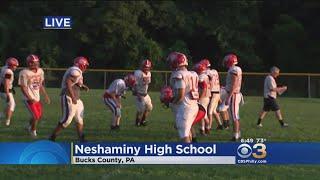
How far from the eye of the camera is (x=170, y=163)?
32.5ft

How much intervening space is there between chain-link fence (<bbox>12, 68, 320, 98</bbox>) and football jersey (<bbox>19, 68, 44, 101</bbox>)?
26.8m

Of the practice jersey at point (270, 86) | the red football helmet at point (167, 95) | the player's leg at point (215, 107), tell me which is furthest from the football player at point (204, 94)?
the practice jersey at point (270, 86)

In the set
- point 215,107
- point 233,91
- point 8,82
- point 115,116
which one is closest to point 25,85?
point 8,82

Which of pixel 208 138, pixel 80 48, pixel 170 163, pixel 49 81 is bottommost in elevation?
pixel 170 163

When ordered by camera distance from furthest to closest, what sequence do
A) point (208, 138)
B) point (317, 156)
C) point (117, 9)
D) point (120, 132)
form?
1. point (117, 9)
2. point (120, 132)
3. point (208, 138)
4. point (317, 156)

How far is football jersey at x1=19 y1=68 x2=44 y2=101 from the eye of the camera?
15.8 metres

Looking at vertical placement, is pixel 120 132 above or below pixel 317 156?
above

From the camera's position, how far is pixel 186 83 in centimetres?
1230

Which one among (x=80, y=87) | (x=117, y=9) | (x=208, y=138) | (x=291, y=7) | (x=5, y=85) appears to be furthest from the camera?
(x=291, y=7)

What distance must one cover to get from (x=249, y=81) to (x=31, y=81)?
29743 mm

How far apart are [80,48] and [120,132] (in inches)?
1478

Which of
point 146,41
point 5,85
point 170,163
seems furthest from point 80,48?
point 170,163

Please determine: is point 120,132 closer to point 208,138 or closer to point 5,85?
point 208,138

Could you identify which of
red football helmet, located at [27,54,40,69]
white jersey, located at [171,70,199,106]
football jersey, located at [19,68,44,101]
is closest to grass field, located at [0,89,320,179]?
football jersey, located at [19,68,44,101]
